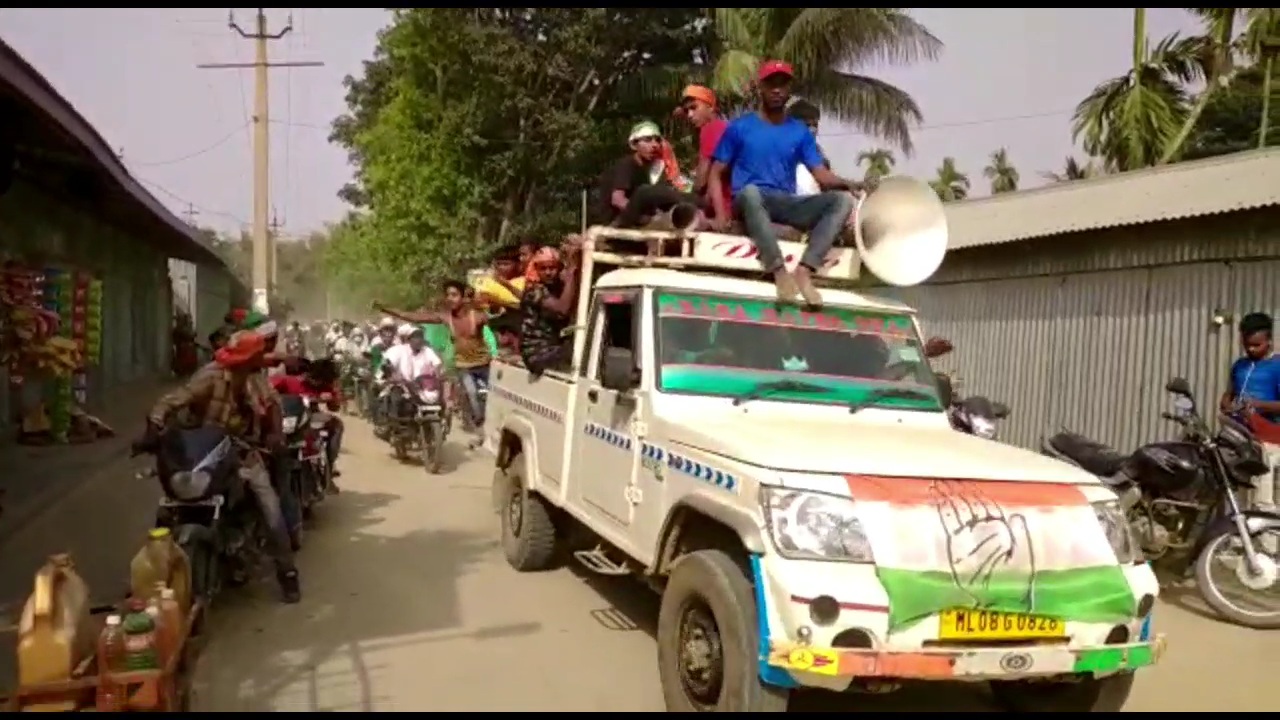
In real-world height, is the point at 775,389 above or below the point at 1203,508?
above

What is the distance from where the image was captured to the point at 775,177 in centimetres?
631

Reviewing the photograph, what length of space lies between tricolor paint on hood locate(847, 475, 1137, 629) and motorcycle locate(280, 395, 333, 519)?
4436 millimetres

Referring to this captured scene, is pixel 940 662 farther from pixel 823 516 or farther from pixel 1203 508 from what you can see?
pixel 1203 508

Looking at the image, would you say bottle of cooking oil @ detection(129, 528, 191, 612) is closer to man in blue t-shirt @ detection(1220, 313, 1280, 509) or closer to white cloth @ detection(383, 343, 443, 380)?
man in blue t-shirt @ detection(1220, 313, 1280, 509)

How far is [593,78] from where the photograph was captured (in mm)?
20984

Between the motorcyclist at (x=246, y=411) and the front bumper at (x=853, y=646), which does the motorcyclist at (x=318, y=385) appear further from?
the front bumper at (x=853, y=646)

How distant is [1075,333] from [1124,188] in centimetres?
171

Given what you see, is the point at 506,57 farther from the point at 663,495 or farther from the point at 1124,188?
the point at 663,495

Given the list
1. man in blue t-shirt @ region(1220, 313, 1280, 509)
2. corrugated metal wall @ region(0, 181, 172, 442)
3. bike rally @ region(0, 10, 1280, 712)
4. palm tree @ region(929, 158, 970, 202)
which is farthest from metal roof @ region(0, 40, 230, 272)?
palm tree @ region(929, 158, 970, 202)

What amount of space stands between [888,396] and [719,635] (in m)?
1.83

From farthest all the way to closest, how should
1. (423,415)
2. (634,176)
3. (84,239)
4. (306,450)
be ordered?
(84,239)
(423,415)
(306,450)
(634,176)

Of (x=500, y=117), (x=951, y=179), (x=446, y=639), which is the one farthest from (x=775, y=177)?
(x=951, y=179)

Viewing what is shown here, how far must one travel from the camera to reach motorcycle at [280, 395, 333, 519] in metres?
7.38

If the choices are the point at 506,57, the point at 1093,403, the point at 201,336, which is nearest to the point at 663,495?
the point at 1093,403
